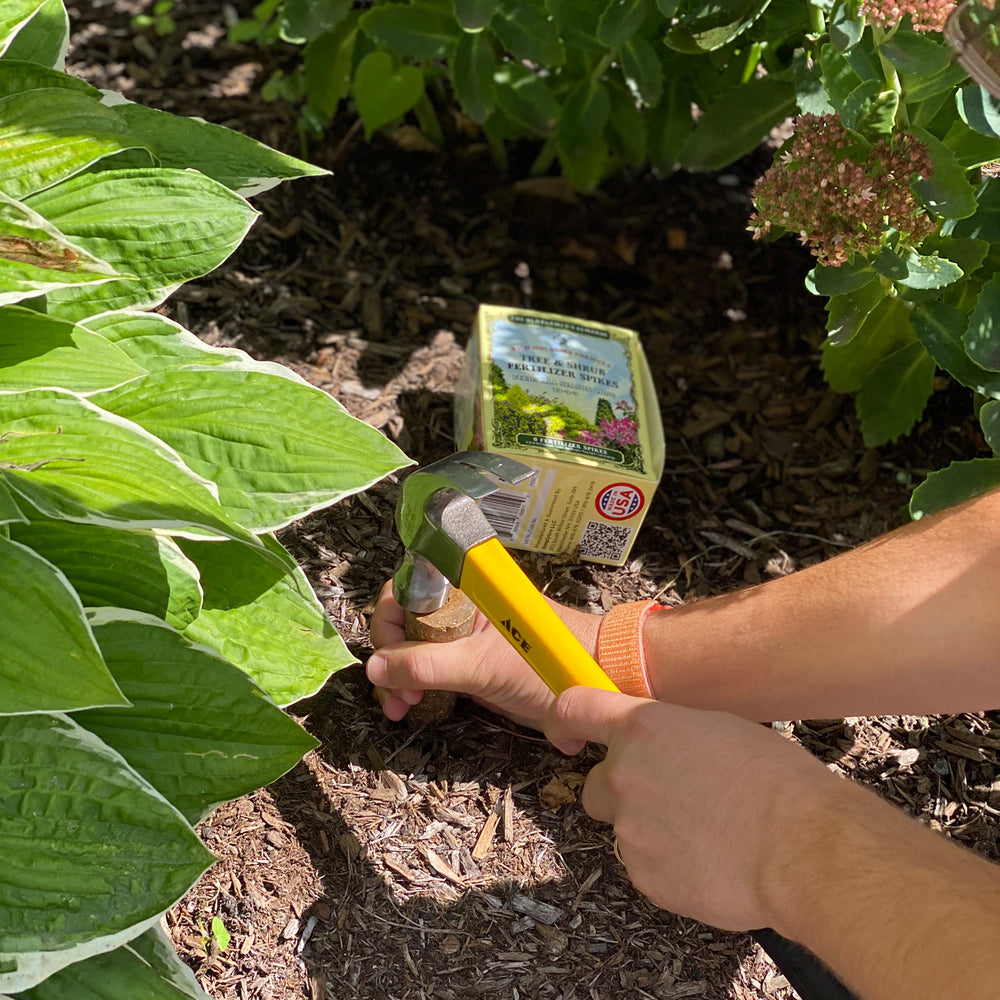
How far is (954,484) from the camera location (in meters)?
1.30

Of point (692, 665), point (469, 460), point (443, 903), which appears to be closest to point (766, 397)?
point (692, 665)

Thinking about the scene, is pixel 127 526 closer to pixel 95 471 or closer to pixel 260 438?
pixel 95 471

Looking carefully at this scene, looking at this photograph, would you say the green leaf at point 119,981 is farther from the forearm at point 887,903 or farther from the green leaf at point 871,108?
the green leaf at point 871,108

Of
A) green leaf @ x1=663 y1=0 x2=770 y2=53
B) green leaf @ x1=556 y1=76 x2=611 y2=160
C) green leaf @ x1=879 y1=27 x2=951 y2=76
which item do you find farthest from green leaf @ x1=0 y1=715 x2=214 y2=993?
green leaf @ x1=556 y1=76 x2=611 y2=160

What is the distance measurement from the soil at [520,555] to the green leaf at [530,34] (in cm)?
42

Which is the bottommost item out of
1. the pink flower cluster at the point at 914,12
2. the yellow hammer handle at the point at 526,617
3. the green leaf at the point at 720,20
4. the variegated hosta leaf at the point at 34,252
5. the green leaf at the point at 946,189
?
the yellow hammer handle at the point at 526,617

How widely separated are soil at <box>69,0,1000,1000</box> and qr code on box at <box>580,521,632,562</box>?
0.04 meters

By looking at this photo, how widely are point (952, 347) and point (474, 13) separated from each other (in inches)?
30.8

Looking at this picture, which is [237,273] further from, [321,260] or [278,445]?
[278,445]

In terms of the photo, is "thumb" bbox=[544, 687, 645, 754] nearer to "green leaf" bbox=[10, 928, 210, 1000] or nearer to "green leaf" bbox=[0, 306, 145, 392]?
"green leaf" bbox=[10, 928, 210, 1000]

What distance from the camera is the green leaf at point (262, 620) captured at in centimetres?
108

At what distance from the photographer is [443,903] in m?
1.21

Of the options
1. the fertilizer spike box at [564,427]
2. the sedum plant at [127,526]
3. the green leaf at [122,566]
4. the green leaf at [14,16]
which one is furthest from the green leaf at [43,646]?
the fertilizer spike box at [564,427]

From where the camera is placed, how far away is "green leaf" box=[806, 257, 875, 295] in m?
1.25
